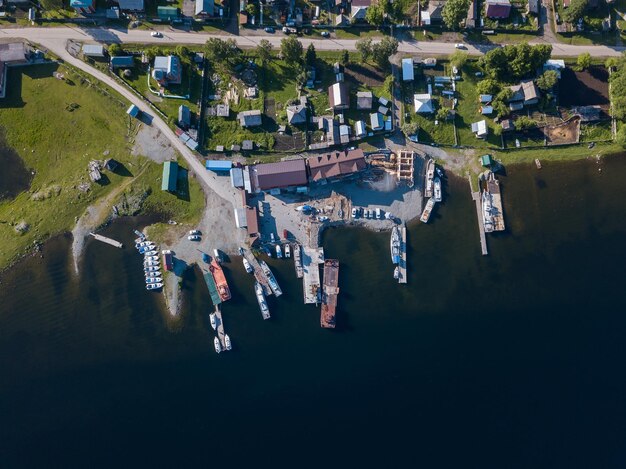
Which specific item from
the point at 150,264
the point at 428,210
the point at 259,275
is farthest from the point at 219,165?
the point at 428,210

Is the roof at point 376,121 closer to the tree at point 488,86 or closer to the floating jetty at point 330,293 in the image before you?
the tree at point 488,86

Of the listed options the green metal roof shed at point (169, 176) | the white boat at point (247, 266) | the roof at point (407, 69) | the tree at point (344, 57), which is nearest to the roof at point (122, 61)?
the green metal roof shed at point (169, 176)

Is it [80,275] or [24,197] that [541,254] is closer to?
[80,275]

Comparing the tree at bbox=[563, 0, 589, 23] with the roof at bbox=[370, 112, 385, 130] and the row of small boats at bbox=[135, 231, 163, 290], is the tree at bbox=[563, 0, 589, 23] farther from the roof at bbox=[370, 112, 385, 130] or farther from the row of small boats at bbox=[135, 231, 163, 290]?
the row of small boats at bbox=[135, 231, 163, 290]

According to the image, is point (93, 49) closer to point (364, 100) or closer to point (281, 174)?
point (281, 174)

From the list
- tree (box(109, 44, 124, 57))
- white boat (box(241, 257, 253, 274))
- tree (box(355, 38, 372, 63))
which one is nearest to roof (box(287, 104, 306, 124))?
tree (box(355, 38, 372, 63))

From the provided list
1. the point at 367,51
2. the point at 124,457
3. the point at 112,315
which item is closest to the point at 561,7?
the point at 367,51

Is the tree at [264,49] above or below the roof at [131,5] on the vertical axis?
below
